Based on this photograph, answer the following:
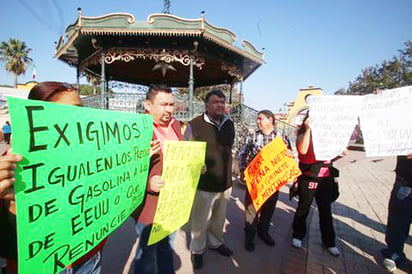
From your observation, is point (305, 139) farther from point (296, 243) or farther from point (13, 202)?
point (13, 202)

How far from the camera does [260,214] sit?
313cm

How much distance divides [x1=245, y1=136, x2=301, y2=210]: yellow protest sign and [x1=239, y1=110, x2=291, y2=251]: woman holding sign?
12.3 inches

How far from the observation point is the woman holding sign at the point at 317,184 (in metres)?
2.54

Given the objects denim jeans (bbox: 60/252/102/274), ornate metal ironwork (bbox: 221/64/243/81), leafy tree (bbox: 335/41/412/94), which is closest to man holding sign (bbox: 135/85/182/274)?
denim jeans (bbox: 60/252/102/274)

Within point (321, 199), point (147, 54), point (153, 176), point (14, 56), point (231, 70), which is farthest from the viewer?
point (14, 56)

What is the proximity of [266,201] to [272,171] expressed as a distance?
641mm

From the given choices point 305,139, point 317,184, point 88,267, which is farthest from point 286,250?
point 88,267

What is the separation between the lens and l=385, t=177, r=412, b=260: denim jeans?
2.32 metres

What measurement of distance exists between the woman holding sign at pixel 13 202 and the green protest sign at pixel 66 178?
1.3 inches

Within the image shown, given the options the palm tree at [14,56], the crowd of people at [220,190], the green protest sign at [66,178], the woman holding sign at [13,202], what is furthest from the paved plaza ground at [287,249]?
the palm tree at [14,56]

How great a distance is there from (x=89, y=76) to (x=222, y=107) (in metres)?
11.2

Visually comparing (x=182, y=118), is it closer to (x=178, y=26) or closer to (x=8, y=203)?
(x=178, y=26)

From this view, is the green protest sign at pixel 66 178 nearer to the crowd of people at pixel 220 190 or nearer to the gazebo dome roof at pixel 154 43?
the crowd of people at pixel 220 190

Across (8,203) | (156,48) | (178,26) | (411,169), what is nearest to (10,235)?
(8,203)
